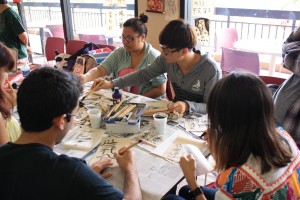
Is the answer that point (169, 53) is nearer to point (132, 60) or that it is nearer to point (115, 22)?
point (132, 60)

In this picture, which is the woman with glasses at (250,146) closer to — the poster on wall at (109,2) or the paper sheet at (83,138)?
the paper sheet at (83,138)

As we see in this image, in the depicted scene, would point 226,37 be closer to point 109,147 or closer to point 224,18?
point 224,18

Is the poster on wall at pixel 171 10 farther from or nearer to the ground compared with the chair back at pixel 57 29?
farther from the ground

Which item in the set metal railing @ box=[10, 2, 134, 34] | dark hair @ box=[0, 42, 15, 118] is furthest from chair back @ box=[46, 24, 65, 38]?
dark hair @ box=[0, 42, 15, 118]

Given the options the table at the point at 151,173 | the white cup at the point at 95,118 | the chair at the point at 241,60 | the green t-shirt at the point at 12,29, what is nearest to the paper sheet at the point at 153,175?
the table at the point at 151,173

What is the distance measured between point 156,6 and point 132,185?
2270 mm

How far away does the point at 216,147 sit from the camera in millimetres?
944

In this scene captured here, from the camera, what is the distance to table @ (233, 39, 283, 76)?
9.31 ft

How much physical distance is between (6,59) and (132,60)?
103cm

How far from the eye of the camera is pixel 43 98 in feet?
2.56

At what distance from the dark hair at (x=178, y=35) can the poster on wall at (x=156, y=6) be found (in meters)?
1.28

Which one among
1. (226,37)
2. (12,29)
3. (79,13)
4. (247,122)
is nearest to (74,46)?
(12,29)

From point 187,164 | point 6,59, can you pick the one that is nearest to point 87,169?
point 187,164

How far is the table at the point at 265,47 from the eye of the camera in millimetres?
2838
